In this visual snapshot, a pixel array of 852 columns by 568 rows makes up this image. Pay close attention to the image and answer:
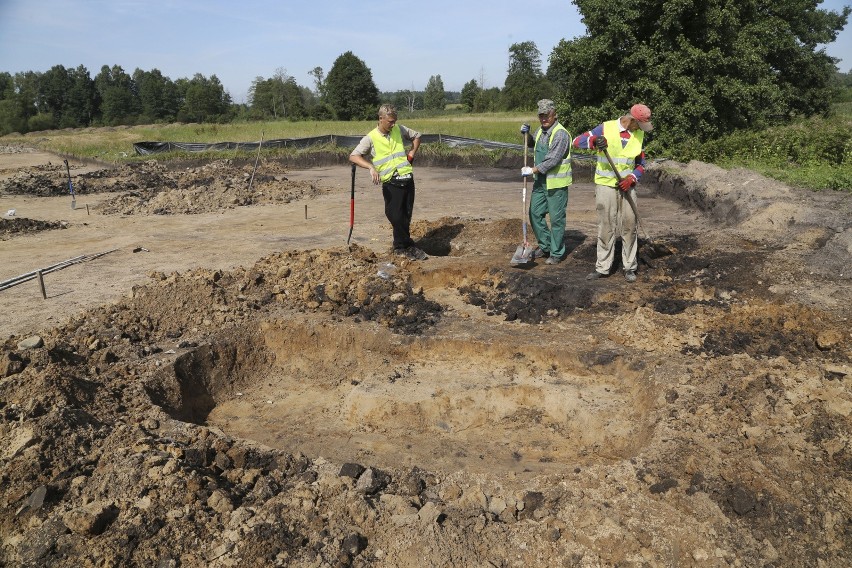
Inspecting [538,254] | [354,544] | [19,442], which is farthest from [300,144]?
[354,544]

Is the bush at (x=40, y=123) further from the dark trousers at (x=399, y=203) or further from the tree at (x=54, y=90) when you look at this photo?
the dark trousers at (x=399, y=203)

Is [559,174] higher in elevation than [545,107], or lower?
lower

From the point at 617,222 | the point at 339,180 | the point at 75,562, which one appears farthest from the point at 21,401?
the point at 339,180

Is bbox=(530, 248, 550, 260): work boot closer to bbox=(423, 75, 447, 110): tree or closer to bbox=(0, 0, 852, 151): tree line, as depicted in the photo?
bbox=(0, 0, 852, 151): tree line

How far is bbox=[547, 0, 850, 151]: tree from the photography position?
16.9m

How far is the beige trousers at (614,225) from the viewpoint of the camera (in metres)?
6.50

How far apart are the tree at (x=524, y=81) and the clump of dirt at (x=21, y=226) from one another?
126 feet

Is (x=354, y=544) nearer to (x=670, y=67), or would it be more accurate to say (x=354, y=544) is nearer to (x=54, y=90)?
(x=670, y=67)

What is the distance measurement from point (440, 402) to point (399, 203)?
3254 millimetres

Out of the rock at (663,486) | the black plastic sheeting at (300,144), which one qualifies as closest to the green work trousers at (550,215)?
the rock at (663,486)

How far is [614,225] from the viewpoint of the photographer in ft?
21.7

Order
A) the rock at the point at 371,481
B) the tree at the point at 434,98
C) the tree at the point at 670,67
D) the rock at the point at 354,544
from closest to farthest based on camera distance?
the rock at the point at 354,544 → the rock at the point at 371,481 → the tree at the point at 670,67 → the tree at the point at 434,98

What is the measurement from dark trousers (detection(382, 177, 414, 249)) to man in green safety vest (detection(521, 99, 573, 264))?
1.51m

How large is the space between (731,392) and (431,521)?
249cm
